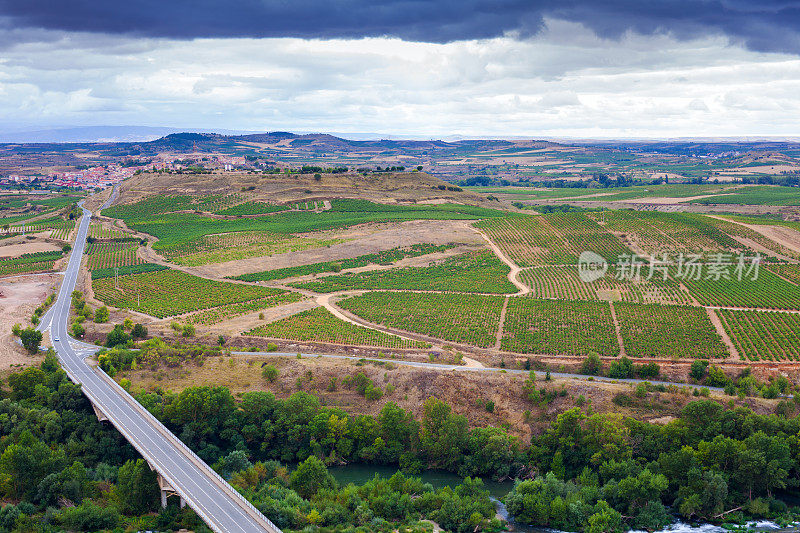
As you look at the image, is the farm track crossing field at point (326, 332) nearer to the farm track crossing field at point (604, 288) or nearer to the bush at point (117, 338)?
the bush at point (117, 338)

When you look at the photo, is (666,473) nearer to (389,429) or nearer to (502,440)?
(502,440)

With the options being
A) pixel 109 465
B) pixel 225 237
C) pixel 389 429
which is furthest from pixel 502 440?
pixel 225 237

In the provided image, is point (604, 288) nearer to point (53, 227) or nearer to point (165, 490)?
point (165, 490)

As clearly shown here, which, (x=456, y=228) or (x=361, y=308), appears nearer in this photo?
(x=361, y=308)

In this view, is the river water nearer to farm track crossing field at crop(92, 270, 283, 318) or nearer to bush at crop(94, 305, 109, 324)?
farm track crossing field at crop(92, 270, 283, 318)

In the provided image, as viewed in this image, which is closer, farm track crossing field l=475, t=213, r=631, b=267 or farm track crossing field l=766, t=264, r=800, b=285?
farm track crossing field l=766, t=264, r=800, b=285

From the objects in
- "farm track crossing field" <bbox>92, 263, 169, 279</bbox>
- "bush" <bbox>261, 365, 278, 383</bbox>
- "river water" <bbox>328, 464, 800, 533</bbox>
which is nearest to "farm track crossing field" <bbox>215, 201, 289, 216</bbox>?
"farm track crossing field" <bbox>92, 263, 169, 279</bbox>

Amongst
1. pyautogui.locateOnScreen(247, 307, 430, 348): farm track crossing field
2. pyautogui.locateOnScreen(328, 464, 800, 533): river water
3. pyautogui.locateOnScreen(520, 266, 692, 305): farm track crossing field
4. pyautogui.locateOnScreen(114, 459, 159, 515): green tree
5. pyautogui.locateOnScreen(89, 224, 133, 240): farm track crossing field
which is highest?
pyautogui.locateOnScreen(89, 224, 133, 240): farm track crossing field

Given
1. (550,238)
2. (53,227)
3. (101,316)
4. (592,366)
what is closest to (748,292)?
(592,366)
